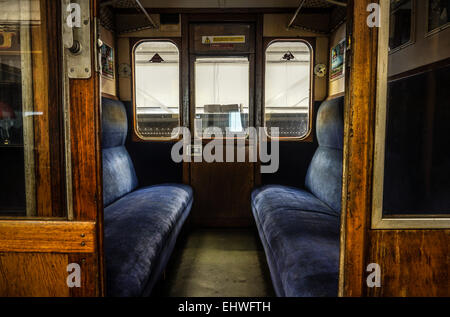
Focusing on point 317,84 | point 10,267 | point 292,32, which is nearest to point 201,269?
point 10,267

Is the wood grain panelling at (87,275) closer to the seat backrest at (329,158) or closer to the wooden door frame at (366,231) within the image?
the wooden door frame at (366,231)

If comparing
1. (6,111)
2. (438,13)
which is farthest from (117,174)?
(438,13)

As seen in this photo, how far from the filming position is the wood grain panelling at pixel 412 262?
3.58 feet

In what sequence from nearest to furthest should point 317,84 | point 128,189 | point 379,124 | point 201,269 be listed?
point 379,124 → point 201,269 → point 128,189 → point 317,84

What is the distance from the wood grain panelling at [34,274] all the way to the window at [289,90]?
9.59 ft

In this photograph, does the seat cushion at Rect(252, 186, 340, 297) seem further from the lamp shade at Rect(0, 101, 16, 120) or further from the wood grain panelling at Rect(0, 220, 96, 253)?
the lamp shade at Rect(0, 101, 16, 120)

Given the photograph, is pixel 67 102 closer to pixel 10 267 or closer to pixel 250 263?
pixel 10 267

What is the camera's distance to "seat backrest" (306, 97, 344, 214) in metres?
2.79

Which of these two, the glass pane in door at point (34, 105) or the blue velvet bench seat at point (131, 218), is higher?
the glass pane in door at point (34, 105)

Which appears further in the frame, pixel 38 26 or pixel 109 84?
pixel 109 84

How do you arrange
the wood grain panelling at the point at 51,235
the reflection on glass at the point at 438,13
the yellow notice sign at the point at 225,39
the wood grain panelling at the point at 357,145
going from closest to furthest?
the wood grain panelling at the point at 357,145 → the wood grain panelling at the point at 51,235 → the reflection on glass at the point at 438,13 → the yellow notice sign at the point at 225,39

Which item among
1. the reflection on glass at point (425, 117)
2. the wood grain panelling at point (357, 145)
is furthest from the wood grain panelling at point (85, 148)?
the reflection on glass at point (425, 117)

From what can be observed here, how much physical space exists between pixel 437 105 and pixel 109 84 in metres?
3.13

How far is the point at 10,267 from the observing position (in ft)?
3.76
